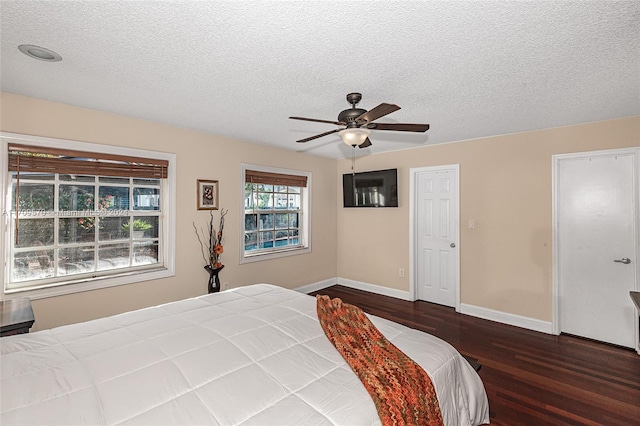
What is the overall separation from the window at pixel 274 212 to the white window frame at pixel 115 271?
1016 mm

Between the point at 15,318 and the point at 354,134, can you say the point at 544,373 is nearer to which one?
the point at 354,134

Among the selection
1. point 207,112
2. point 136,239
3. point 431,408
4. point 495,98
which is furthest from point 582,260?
point 136,239

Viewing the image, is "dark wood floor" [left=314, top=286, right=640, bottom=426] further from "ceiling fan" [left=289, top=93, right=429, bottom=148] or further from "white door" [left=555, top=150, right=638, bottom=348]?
"ceiling fan" [left=289, top=93, right=429, bottom=148]

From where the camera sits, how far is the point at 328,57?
1.90 meters

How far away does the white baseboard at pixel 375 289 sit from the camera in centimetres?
484

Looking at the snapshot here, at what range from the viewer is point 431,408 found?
56.5 inches

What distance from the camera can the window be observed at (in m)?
4.46

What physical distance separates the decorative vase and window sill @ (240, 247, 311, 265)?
48 cm

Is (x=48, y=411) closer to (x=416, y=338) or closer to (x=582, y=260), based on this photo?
(x=416, y=338)

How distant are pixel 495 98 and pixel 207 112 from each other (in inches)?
106

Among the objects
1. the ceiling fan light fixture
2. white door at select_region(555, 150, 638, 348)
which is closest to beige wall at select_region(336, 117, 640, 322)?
white door at select_region(555, 150, 638, 348)

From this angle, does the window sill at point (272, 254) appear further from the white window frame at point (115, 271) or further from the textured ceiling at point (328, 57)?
the textured ceiling at point (328, 57)

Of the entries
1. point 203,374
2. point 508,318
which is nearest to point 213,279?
point 203,374

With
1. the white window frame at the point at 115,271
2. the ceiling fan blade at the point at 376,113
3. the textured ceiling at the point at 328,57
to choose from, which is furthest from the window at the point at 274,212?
the ceiling fan blade at the point at 376,113
